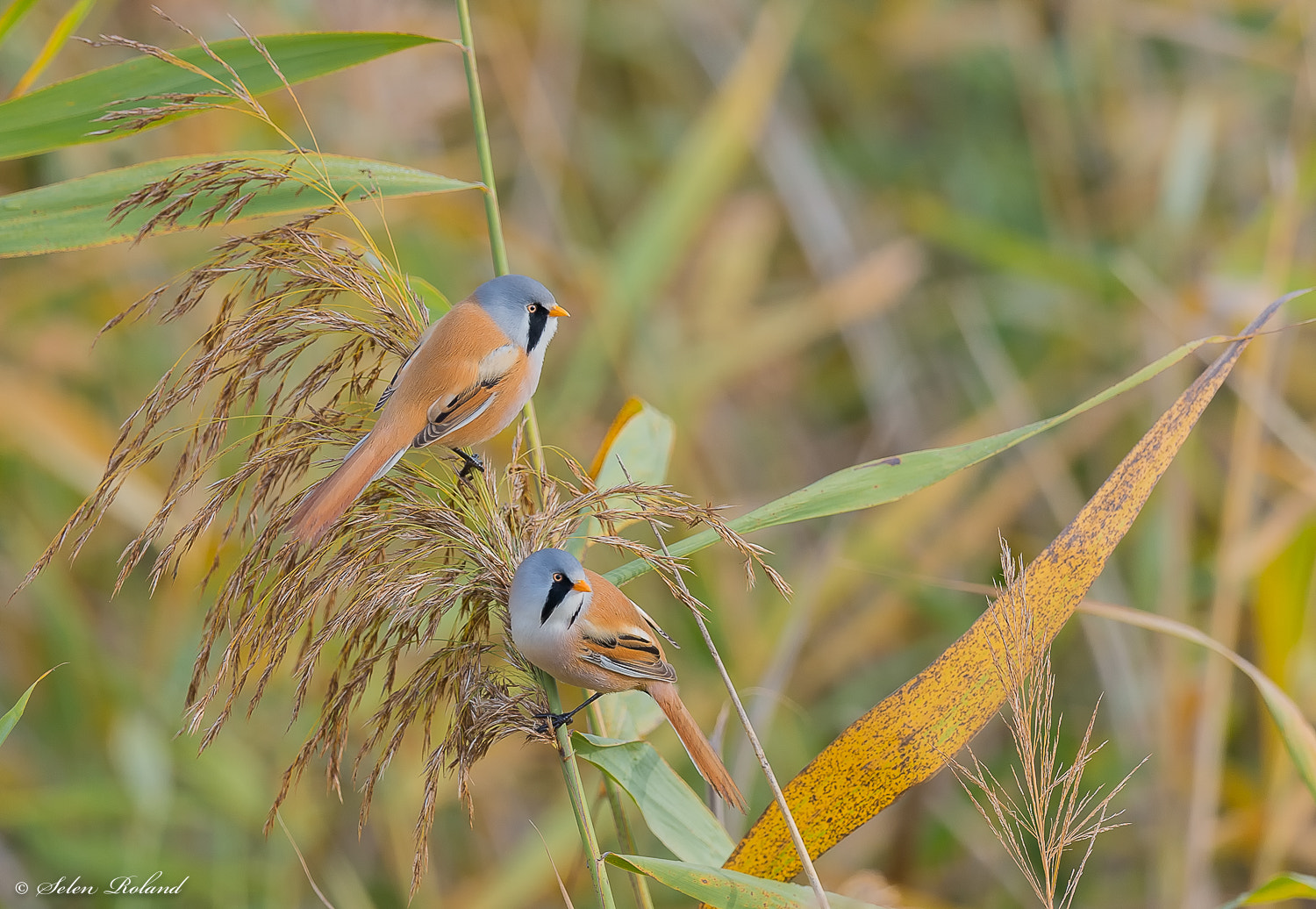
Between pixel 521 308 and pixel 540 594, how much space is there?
39 centimetres

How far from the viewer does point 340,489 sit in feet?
3.61

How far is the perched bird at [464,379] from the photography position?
3.88ft

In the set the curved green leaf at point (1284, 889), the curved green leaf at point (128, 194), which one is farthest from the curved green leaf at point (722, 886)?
the curved green leaf at point (128, 194)

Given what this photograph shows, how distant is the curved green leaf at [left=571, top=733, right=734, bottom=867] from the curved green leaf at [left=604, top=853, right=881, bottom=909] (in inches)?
4.4

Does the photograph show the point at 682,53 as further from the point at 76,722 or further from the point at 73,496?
the point at 76,722

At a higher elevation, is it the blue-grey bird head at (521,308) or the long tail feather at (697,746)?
the blue-grey bird head at (521,308)

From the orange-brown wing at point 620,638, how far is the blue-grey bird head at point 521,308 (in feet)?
1.05

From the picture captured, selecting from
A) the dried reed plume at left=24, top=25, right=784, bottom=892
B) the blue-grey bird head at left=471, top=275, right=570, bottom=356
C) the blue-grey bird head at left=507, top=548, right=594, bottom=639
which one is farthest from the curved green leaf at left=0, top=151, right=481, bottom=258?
the blue-grey bird head at left=507, top=548, right=594, bottom=639

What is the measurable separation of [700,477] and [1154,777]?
1642 mm

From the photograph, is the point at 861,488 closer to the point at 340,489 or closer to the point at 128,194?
the point at 340,489

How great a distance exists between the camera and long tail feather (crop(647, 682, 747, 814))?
128cm

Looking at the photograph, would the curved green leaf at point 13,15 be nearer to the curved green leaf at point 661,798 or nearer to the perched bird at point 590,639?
the perched bird at point 590,639

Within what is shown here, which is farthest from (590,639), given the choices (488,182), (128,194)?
(128,194)

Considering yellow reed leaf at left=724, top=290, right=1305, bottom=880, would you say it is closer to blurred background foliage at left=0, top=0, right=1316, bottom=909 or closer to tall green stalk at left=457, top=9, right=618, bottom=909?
→ tall green stalk at left=457, top=9, right=618, bottom=909
